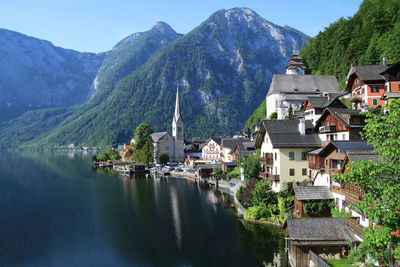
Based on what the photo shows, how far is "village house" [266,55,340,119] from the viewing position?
80500mm

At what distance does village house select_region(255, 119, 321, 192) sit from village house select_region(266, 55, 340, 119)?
33862mm

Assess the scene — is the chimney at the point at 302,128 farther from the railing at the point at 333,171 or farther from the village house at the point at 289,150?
the railing at the point at 333,171

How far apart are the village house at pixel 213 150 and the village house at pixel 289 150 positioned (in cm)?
6945

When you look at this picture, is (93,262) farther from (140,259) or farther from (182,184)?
(182,184)

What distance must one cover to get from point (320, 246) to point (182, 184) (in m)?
58.9

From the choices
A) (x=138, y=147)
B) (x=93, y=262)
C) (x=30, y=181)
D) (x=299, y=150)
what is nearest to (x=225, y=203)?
(x=299, y=150)

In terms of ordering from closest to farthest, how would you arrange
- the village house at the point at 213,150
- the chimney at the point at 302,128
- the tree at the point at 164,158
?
the chimney at the point at 302,128 → the village house at the point at 213,150 → the tree at the point at 164,158

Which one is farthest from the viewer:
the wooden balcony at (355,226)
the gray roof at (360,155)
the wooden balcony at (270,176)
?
the wooden balcony at (270,176)

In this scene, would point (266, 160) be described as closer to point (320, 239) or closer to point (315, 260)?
point (320, 239)

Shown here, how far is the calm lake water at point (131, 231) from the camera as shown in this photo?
33.8 meters

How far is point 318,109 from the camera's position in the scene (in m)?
52.7

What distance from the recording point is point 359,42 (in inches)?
3337

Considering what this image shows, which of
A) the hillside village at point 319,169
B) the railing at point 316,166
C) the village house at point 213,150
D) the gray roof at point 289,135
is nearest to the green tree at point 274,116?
the hillside village at point 319,169

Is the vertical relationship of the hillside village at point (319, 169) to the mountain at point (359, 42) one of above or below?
below
